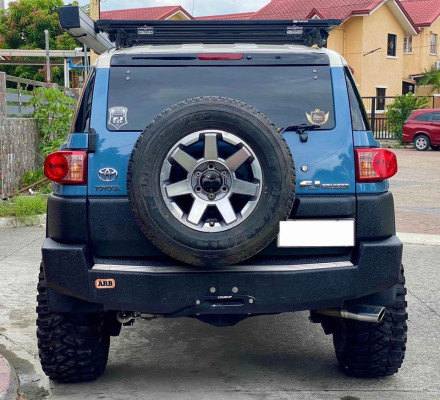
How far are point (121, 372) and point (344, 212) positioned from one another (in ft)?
5.64

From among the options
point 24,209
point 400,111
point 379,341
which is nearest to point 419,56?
point 400,111

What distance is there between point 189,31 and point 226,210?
2.14 metres

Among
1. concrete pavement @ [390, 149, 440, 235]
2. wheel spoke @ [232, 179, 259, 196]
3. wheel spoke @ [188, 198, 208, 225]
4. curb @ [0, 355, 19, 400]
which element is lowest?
concrete pavement @ [390, 149, 440, 235]

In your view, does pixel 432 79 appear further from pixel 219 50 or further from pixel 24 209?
pixel 219 50

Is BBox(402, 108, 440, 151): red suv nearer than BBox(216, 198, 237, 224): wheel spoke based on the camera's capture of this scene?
No

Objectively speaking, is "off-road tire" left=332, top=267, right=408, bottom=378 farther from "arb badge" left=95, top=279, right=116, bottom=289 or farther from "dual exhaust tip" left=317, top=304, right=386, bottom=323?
"arb badge" left=95, top=279, right=116, bottom=289

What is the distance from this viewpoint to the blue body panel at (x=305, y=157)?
13.3 ft

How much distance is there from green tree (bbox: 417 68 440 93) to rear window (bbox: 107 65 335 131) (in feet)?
132

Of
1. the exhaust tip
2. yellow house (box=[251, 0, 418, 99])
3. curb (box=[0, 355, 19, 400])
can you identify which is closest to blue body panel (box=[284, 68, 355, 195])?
the exhaust tip

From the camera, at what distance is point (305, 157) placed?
13.3 feet

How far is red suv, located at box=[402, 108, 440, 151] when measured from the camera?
27.8m

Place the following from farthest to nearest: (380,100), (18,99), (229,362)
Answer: (380,100) → (18,99) → (229,362)

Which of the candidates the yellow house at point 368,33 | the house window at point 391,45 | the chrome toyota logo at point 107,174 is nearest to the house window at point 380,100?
the yellow house at point 368,33

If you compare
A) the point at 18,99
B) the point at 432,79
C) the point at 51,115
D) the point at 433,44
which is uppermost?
the point at 433,44
